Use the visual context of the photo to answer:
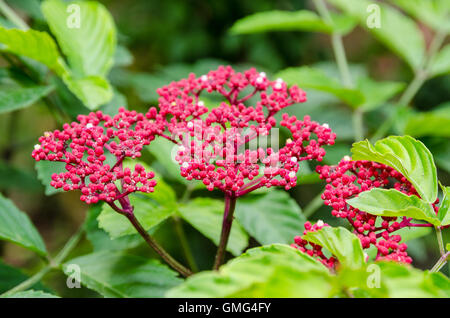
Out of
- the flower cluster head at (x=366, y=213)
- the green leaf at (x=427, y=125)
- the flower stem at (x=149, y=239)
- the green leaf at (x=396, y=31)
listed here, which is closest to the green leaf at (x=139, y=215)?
the flower stem at (x=149, y=239)

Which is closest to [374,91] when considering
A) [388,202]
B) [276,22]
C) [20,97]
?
[276,22]

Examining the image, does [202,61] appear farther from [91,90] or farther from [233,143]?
[233,143]

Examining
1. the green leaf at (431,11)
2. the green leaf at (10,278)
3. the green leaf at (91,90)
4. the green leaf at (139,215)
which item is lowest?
the green leaf at (10,278)

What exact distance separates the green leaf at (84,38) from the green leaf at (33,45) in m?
0.14

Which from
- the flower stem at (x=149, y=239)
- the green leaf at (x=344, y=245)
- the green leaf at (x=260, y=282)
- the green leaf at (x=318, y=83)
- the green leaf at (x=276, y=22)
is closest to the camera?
the green leaf at (x=260, y=282)

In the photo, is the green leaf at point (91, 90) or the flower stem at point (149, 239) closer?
the flower stem at point (149, 239)

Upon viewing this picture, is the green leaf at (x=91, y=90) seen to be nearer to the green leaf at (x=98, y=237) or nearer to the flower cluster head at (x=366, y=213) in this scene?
the green leaf at (x=98, y=237)

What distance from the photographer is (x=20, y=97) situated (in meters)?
1.54

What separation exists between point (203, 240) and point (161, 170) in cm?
78

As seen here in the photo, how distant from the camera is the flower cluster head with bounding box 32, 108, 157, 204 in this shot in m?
1.05

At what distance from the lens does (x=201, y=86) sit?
4.30 ft

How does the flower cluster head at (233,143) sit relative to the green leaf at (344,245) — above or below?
above

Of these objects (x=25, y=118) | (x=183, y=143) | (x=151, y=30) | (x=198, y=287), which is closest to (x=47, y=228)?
(x=25, y=118)

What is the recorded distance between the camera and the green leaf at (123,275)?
1.32 meters
